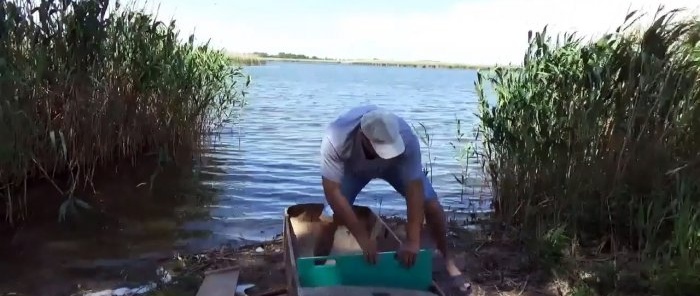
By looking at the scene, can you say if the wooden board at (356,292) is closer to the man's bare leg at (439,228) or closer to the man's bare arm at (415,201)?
the man's bare arm at (415,201)

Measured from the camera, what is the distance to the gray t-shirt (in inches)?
144

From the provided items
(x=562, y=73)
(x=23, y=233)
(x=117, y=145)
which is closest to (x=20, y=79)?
(x=23, y=233)

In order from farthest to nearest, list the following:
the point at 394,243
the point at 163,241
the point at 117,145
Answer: the point at 117,145, the point at 163,241, the point at 394,243

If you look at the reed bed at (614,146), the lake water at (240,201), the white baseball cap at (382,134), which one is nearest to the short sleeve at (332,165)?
the white baseball cap at (382,134)

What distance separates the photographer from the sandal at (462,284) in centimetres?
414

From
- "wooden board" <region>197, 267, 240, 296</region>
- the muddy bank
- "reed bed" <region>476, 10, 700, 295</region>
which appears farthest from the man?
"reed bed" <region>476, 10, 700, 295</region>

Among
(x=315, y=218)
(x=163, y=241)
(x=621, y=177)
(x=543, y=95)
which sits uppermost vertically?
(x=543, y=95)

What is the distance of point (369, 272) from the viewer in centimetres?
352

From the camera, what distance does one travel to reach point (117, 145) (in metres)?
7.73

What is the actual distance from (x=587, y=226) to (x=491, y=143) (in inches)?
51.0

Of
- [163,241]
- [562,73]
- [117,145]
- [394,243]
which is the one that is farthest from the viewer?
[117,145]

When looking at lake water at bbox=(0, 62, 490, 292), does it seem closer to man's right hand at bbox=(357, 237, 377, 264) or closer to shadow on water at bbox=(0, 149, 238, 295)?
shadow on water at bbox=(0, 149, 238, 295)

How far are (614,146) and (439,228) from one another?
148 cm

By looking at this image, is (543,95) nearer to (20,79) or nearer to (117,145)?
(20,79)
